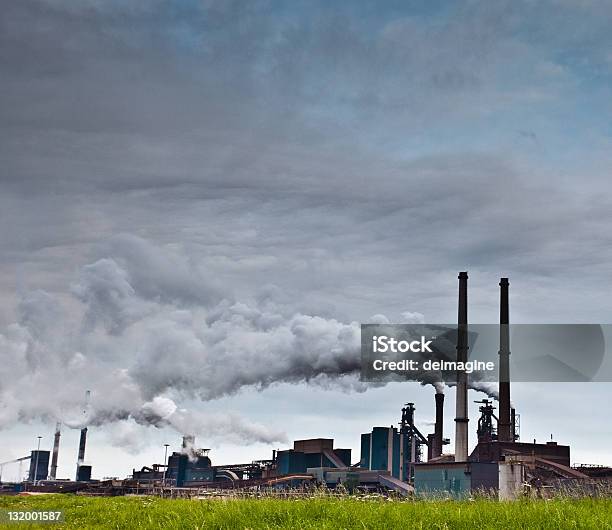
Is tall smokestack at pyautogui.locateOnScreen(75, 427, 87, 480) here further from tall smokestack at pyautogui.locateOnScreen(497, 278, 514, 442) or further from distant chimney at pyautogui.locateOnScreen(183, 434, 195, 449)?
tall smokestack at pyautogui.locateOnScreen(497, 278, 514, 442)

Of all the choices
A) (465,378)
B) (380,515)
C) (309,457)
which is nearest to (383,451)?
(309,457)

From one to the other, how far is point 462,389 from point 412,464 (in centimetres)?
1358

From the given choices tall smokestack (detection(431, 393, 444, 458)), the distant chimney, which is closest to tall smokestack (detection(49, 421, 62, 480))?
the distant chimney

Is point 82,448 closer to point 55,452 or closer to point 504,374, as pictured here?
point 55,452

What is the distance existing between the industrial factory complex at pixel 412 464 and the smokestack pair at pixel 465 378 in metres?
0.09

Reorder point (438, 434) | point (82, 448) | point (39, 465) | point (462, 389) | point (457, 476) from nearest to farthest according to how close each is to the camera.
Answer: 1. point (457, 476)
2. point (462, 389)
3. point (438, 434)
4. point (82, 448)
5. point (39, 465)

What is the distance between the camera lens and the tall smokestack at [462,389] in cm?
6831

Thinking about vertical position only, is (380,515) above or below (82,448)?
below

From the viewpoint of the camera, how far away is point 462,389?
69562mm

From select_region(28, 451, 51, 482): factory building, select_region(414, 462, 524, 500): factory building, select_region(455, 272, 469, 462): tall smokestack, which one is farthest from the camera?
select_region(28, 451, 51, 482): factory building

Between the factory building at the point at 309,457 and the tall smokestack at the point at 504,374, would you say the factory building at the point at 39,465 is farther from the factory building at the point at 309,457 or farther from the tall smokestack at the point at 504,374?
the tall smokestack at the point at 504,374

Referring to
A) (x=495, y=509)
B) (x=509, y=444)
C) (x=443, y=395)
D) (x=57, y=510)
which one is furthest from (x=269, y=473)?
(x=495, y=509)

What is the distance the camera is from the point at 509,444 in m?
70.2

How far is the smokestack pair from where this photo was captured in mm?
68812
